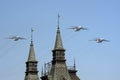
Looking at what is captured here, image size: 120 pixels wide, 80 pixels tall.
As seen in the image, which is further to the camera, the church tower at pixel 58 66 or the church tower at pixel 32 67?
the church tower at pixel 32 67

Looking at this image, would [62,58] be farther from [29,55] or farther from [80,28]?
[80,28]

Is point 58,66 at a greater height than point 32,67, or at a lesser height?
greater

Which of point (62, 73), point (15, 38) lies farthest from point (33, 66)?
point (15, 38)

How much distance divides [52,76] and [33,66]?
50.9ft

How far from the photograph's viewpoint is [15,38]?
128750 millimetres

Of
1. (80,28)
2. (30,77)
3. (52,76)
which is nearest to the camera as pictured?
(80,28)

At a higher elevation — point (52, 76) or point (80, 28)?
point (80, 28)

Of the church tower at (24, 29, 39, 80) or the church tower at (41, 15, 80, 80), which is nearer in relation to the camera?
the church tower at (41, 15, 80, 80)

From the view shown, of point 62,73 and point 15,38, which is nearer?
point 15,38

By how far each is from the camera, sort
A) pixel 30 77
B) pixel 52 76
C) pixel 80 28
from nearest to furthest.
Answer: pixel 80 28 < pixel 52 76 < pixel 30 77

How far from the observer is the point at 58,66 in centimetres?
18475

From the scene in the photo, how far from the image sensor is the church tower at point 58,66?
602 feet

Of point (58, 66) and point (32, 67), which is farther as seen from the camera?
point (32, 67)

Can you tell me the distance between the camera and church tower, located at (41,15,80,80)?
184 m
